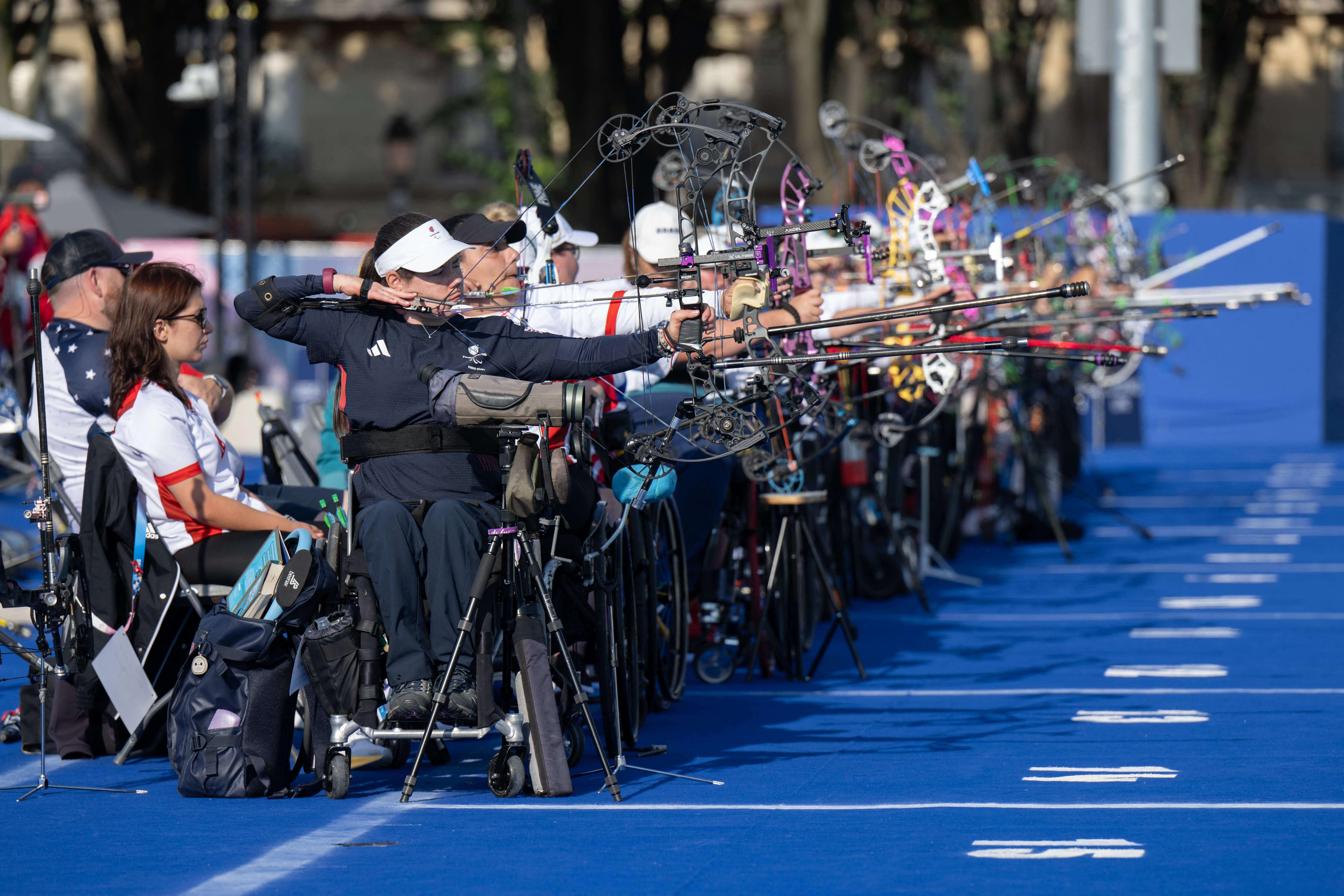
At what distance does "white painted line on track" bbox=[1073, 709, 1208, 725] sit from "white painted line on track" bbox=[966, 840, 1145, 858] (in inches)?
70.0

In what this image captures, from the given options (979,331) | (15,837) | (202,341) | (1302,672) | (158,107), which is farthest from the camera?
(158,107)

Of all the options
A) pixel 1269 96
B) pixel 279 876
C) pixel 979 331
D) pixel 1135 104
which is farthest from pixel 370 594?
pixel 1269 96

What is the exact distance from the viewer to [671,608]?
6.93 m

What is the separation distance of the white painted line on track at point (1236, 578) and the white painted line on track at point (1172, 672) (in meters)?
2.84

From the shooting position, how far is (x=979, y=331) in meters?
8.66

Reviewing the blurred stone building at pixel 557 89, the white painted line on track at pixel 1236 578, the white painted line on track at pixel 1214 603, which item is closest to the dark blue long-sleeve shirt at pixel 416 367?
the white painted line on track at pixel 1214 603

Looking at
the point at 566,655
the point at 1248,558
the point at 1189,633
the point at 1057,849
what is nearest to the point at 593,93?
→ the point at 1248,558

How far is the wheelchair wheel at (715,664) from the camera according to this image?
753cm

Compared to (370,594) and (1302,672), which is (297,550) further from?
(1302,672)

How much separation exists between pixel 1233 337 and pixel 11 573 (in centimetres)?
1476

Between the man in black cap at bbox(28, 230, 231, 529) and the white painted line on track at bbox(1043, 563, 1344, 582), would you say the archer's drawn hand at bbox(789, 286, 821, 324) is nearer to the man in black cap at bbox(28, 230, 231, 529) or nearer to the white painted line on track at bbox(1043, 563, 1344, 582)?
the man in black cap at bbox(28, 230, 231, 529)

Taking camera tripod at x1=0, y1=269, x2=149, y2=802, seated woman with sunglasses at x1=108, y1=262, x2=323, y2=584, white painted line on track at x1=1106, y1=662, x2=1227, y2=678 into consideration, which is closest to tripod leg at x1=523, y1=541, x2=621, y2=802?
seated woman with sunglasses at x1=108, y1=262, x2=323, y2=584

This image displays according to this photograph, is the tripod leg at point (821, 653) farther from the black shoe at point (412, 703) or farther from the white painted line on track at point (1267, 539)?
the white painted line on track at point (1267, 539)

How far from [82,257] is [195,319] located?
1.05m
